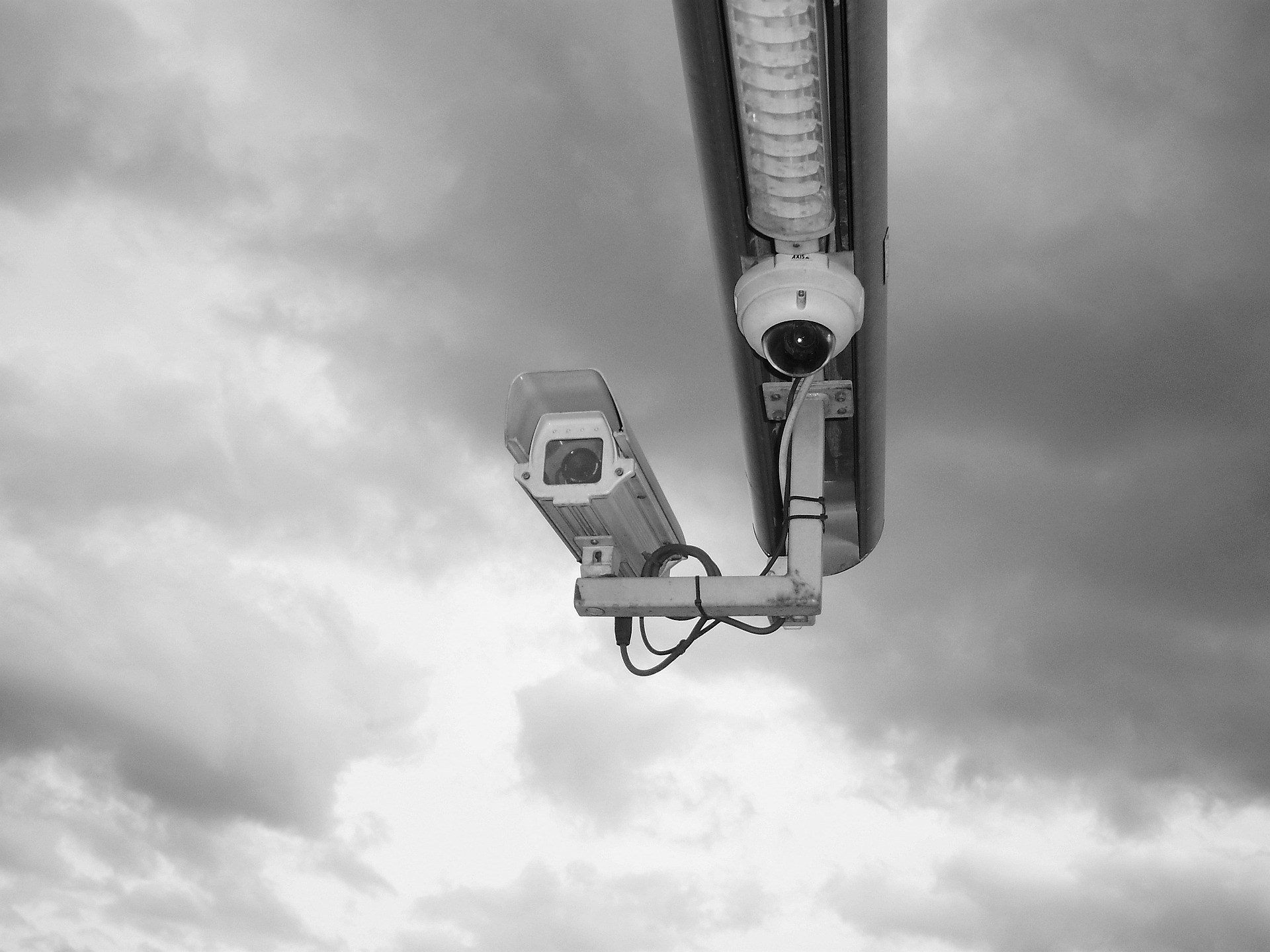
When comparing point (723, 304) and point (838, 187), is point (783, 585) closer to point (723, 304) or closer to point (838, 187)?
point (723, 304)

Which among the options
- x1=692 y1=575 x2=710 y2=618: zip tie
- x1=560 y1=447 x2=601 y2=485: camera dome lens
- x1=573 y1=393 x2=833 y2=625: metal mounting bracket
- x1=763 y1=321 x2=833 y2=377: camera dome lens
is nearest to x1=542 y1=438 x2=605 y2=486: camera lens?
x1=560 y1=447 x2=601 y2=485: camera dome lens

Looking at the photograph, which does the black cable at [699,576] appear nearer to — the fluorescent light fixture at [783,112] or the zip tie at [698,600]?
the zip tie at [698,600]

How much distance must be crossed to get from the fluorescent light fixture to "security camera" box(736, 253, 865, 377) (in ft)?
0.28

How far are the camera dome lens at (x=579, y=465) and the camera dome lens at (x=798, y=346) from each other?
551 mm

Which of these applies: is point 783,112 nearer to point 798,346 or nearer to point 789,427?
point 798,346

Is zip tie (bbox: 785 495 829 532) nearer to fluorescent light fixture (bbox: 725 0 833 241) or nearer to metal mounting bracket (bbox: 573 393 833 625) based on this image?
metal mounting bracket (bbox: 573 393 833 625)

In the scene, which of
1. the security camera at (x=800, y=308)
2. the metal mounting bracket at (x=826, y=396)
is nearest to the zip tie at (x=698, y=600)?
the security camera at (x=800, y=308)

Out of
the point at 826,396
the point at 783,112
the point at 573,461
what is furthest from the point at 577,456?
the point at 783,112

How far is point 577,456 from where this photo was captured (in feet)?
10.4

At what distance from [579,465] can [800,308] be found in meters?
0.73

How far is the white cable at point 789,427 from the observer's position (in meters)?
3.32

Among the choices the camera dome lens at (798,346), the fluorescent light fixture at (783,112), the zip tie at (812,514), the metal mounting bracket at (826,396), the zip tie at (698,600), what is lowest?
the zip tie at (698,600)

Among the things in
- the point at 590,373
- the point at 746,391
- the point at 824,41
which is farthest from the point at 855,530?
the point at 824,41

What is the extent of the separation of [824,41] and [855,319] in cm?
78
